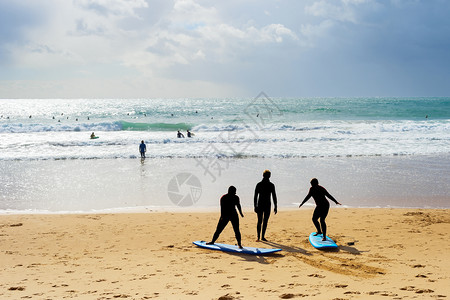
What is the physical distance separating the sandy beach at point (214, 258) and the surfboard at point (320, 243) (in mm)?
187

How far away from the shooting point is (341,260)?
6430 mm

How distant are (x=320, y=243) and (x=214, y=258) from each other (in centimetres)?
225

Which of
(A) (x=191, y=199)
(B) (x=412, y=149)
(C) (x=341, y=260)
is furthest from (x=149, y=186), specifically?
(B) (x=412, y=149)

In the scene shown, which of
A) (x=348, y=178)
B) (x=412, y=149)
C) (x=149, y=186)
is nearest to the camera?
(x=149, y=186)

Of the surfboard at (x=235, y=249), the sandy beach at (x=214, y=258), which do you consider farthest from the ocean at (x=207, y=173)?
the surfboard at (x=235, y=249)

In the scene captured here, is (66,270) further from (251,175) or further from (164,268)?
(251,175)

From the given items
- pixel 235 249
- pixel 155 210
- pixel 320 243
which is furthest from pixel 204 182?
pixel 320 243

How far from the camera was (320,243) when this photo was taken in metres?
7.27

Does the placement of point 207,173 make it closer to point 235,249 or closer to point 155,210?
point 155,210

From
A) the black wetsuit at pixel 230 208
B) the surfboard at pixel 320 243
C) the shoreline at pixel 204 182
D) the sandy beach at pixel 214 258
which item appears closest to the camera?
the sandy beach at pixel 214 258

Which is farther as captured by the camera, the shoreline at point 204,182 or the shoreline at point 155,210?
the shoreline at point 204,182

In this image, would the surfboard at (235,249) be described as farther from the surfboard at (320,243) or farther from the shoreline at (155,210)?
the shoreline at (155,210)

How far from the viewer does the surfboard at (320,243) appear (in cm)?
712

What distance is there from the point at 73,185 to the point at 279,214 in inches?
337
